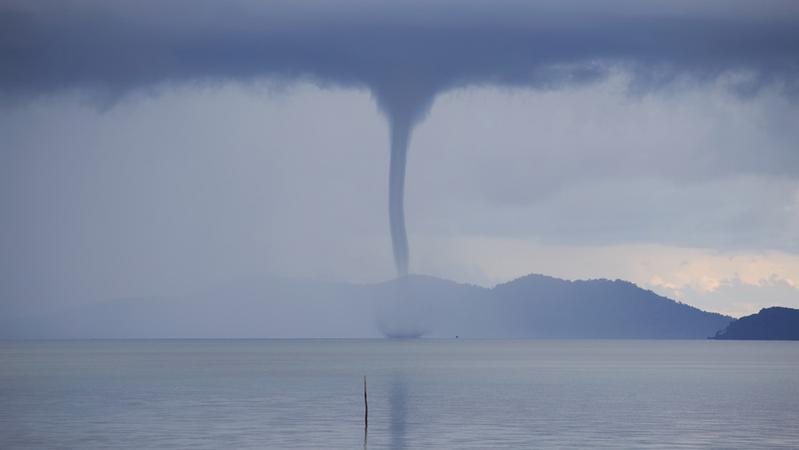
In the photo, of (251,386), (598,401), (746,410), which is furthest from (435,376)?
(746,410)

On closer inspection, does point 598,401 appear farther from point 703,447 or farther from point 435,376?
point 435,376

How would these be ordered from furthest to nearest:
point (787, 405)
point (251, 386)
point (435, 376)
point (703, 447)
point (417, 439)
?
point (435, 376)
point (251, 386)
point (787, 405)
point (417, 439)
point (703, 447)

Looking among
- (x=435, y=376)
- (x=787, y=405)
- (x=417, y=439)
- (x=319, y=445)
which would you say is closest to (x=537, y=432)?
(x=417, y=439)

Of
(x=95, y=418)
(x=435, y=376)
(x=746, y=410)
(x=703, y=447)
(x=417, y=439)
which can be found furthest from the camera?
(x=435, y=376)

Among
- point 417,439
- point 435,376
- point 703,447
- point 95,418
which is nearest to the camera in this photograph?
point 703,447

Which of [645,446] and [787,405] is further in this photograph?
[787,405]

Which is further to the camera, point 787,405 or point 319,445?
point 787,405

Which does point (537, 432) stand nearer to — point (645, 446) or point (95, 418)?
point (645, 446)
